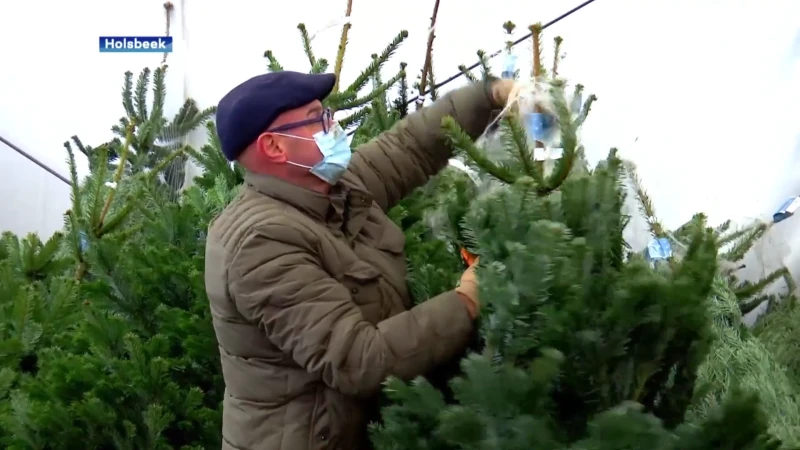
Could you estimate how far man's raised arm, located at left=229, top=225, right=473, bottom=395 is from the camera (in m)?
1.02

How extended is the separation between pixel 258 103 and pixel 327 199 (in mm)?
204

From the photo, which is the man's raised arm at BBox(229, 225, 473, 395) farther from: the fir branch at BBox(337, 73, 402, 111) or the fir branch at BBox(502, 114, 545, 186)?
the fir branch at BBox(337, 73, 402, 111)

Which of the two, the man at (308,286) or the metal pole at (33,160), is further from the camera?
the metal pole at (33,160)

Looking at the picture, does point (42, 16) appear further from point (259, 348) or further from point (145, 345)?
point (259, 348)

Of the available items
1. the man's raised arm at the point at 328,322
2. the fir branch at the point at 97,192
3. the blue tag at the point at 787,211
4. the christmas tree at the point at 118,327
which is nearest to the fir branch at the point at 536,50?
the man's raised arm at the point at 328,322

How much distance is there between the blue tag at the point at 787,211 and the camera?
2633mm

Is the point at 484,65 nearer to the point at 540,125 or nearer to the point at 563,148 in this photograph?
the point at 540,125

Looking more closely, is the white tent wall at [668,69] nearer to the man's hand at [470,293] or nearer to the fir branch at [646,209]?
the fir branch at [646,209]

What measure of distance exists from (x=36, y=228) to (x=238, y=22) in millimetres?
2014

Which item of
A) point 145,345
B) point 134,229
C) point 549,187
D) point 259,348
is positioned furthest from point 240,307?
point 134,229

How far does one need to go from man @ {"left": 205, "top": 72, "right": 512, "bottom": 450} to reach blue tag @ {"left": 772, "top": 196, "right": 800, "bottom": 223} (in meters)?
1.80

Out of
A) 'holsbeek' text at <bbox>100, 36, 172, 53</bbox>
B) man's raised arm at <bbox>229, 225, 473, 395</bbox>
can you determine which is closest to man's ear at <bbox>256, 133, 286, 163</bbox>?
man's raised arm at <bbox>229, 225, 473, 395</bbox>

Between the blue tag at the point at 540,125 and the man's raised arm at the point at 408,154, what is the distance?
0.79 feet

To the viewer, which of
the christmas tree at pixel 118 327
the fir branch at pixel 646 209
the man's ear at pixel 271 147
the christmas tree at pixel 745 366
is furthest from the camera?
the fir branch at pixel 646 209
